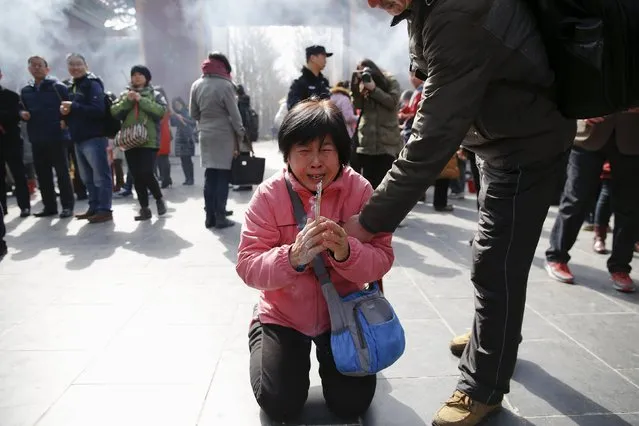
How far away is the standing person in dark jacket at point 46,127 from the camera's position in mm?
5996

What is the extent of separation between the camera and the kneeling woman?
1.79 meters

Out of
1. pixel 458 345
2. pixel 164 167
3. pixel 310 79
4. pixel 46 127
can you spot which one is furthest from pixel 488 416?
pixel 164 167

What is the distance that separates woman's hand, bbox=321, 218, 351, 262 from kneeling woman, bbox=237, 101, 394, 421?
0.02 m

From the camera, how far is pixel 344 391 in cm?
192

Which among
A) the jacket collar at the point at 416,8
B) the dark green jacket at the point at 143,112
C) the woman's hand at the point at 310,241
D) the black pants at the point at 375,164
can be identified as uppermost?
the jacket collar at the point at 416,8

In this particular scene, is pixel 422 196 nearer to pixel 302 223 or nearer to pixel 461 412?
pixel 302 223

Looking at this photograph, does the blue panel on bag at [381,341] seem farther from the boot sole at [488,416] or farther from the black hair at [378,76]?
the black hair at [378,76]

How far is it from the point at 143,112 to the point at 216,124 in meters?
1.13

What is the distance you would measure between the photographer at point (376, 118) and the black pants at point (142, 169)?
2.67 meters

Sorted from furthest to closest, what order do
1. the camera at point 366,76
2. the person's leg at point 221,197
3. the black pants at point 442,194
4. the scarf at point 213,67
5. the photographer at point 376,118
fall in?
the black pants at point 442,194 → the person's leg at point 221,197 → the scarf at point 213,67 → the photographer at point 376,118 → the camera at point 366,76

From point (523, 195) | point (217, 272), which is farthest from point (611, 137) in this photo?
point (217, 272)

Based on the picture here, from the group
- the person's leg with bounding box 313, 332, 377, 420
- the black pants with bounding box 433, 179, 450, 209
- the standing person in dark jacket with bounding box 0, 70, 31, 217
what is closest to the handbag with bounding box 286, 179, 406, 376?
the person's leg with bounding box 313, 332, 377, 420

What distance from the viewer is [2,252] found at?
4445mm

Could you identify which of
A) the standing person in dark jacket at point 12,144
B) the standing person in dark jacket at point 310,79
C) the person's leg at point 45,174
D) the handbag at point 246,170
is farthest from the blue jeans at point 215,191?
the standing person in dark jacket at point 12,144
